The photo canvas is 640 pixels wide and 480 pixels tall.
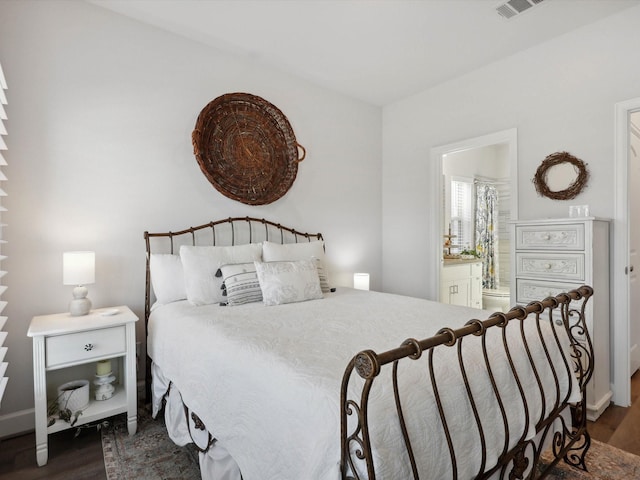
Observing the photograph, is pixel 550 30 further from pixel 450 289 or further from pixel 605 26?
pixel 450 289

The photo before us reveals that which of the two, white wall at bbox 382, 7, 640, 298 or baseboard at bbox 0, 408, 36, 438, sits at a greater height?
white wall at bbox 382, 7, 640, 298

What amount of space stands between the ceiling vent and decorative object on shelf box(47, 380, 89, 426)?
3.65 meters

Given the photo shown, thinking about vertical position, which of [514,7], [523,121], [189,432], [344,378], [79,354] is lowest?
[189,432]

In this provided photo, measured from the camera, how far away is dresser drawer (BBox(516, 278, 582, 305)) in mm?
2564

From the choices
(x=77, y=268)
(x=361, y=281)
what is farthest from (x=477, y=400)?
(x=361, y=281)

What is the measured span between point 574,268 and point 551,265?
0.14 metres

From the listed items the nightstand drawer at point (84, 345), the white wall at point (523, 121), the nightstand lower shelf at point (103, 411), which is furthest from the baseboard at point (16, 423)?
the white wall at point (523, 121)

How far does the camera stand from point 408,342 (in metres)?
1.01

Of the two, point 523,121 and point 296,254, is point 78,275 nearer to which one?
point 296,254

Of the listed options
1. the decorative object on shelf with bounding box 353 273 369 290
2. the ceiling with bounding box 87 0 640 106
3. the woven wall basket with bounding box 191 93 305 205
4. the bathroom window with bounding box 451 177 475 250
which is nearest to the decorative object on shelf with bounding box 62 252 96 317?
the woven wall basket with bounding box 191 93 305 205

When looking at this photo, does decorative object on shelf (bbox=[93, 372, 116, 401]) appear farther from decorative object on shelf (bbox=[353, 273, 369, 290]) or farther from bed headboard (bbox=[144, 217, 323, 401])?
decorative object on shelf (bbox=[353, 273, 369, 290])

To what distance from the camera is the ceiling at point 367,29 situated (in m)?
2.53

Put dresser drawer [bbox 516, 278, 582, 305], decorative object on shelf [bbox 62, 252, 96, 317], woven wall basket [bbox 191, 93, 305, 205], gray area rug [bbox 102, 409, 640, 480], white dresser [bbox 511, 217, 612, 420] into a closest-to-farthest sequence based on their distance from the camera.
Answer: gray area rug [bbox 102, 409, 640, 480] < decorative object on shelf [bbox 62, 252, 96, 317] < white dresser [bbox 511, 217, 612, 420] < dresser drawer [bbox 516, 278, 582, 305] < woven wall basket [bbox 191, 93, 305, 205]

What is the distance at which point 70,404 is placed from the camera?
2062mm
